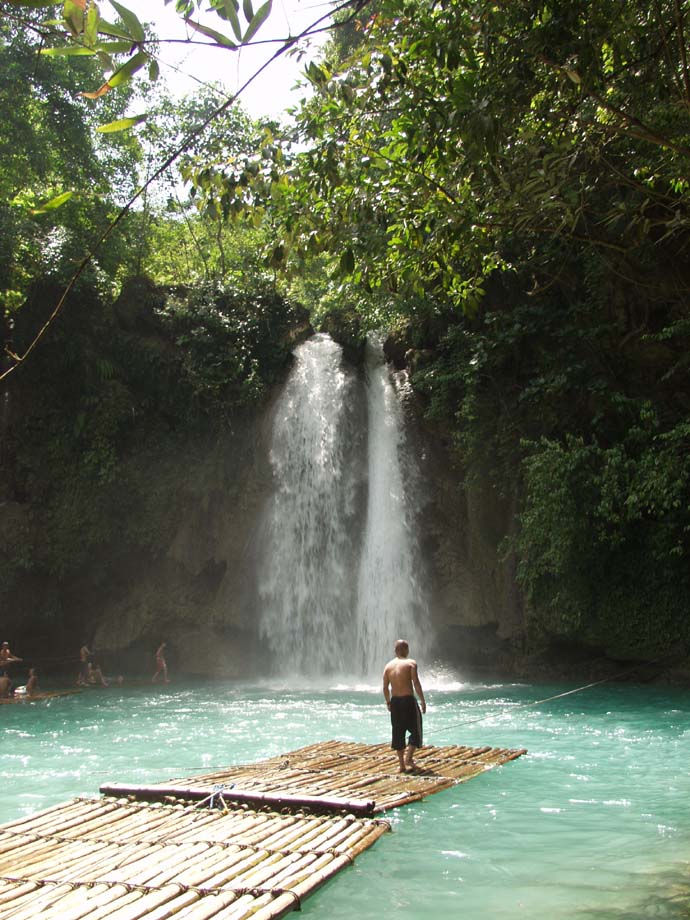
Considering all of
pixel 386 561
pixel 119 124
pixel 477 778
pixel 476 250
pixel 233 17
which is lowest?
pixel 477 778

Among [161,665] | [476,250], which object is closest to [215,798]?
[476,250]

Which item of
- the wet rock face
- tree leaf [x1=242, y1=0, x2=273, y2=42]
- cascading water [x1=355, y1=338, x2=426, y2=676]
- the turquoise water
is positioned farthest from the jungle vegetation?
the turquoise water

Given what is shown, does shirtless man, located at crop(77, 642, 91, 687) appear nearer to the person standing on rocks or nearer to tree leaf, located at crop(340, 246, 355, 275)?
the person standing on rocks

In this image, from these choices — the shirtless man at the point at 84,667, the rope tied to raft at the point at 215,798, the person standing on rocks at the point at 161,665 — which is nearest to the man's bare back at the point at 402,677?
the rope tied to raft at the point at 215,798

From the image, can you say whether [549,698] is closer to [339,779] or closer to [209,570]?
[339,779]

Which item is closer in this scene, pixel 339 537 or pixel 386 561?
pixel 386 561

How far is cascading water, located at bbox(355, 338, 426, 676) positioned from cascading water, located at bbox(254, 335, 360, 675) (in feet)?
1.33

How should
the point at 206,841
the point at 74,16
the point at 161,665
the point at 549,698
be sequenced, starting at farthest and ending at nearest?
1. the point at 161,665
2. the point at 549,698
3. the point at 206,841
4. the point at 74,16

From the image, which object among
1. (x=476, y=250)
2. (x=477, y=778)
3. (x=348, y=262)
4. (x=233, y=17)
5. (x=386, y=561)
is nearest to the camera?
(x=233, y=17)

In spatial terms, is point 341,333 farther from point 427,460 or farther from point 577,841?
point 577,841

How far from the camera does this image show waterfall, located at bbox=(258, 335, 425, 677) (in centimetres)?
1872

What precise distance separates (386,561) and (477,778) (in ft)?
33.3

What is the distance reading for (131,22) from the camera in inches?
129

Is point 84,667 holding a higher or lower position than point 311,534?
lower
